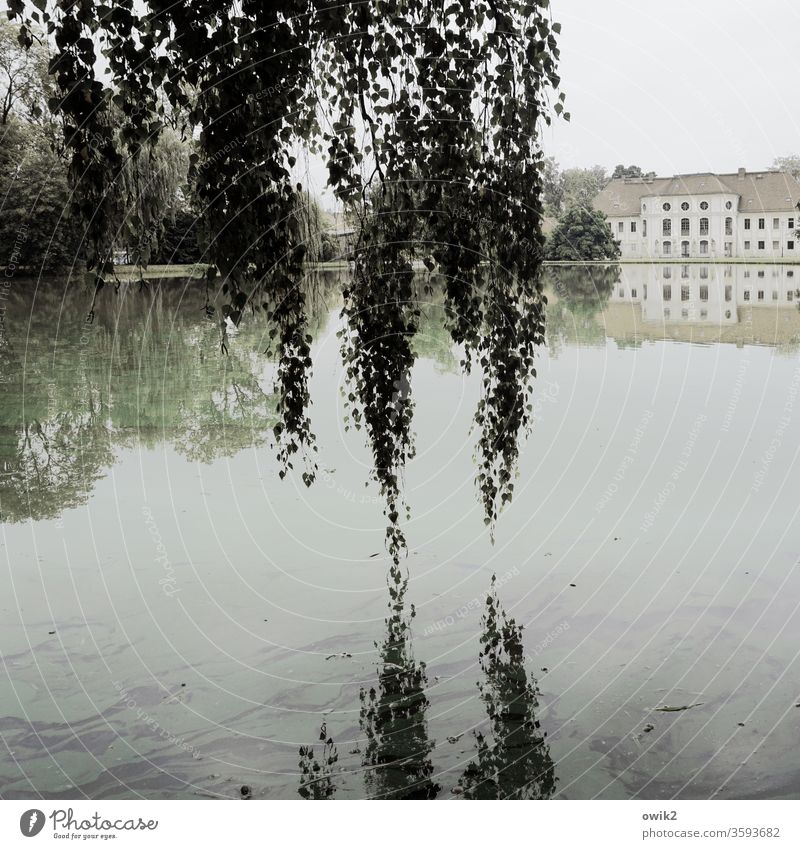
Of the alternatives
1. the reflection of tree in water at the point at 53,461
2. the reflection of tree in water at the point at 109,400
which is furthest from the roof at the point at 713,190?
the reflection of tree in water at the point at 53,461

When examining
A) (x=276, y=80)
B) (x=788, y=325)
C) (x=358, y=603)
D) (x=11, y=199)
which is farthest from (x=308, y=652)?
(x=11, y=199)

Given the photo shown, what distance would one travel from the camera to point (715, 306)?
16.7m

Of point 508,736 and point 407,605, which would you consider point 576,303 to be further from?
point 508,736

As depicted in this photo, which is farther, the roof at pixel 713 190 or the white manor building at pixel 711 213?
the white manor building at pixel 711 213

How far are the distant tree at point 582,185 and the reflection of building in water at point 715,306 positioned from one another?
9.09ft

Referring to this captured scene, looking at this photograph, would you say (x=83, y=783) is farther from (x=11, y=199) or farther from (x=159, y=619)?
(x=11, y=199)

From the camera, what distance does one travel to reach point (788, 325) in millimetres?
12398

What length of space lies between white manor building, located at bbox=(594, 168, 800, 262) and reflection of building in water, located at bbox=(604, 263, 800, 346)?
397 inches

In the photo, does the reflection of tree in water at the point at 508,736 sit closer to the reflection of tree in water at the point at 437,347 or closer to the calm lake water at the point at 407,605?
the calm lake water at the point at 407,605

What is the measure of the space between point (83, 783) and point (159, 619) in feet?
3.42

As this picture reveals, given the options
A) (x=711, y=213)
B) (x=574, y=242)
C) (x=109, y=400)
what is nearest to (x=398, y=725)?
(x=109, y=400)

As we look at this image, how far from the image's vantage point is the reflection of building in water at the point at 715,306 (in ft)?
40.2

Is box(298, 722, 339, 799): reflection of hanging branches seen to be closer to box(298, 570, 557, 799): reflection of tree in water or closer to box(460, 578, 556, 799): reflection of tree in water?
box(298, 570, 557, 799): reflection of tree in water

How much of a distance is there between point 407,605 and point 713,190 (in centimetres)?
3965
